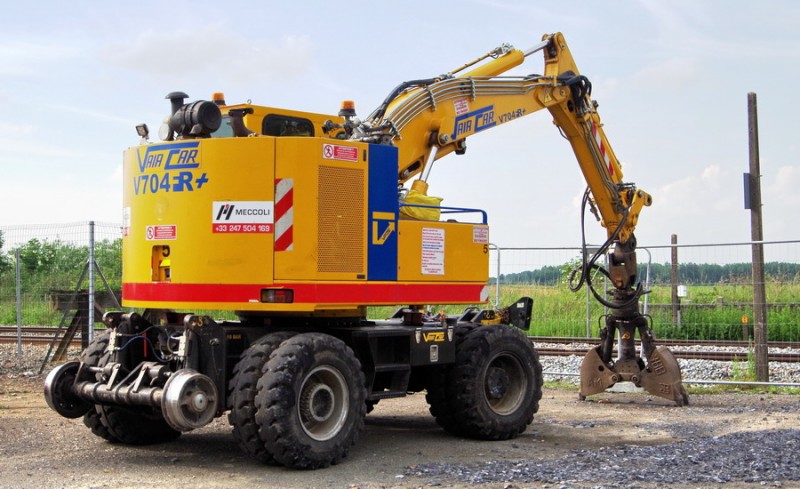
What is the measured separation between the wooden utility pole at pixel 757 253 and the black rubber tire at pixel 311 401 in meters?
7.95

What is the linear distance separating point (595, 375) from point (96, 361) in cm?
685

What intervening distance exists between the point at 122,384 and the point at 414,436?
328 cm

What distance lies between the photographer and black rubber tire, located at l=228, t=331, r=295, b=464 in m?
8.30

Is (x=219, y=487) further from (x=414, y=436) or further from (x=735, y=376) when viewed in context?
(x=735, y=376)

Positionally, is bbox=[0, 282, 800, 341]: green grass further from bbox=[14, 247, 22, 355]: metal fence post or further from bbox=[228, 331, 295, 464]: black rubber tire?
bbox=[228, 331, 295, 464]: black rubber tire

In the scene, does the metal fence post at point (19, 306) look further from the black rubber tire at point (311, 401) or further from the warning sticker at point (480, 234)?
the black rubber tire at point (311, 401)

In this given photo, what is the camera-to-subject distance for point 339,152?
907 centimetres

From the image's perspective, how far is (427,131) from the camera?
1072 centimetres

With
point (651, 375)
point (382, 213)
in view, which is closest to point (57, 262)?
point (382, 213)

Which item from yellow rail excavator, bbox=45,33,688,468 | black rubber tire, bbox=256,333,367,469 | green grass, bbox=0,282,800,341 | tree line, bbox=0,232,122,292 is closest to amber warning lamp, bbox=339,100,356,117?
yellow rail excavator, bbox=45,33,688,468

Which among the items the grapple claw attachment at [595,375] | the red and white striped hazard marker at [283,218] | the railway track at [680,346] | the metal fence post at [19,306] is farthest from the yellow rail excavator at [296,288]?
the metal fence post at [19,306]

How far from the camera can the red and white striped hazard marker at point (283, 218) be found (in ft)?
28.6

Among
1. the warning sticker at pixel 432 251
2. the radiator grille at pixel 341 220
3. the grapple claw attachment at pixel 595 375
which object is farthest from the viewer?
the grapple claw attachment at pixel 595 375

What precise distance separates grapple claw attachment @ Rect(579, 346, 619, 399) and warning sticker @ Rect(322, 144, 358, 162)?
225 inches
